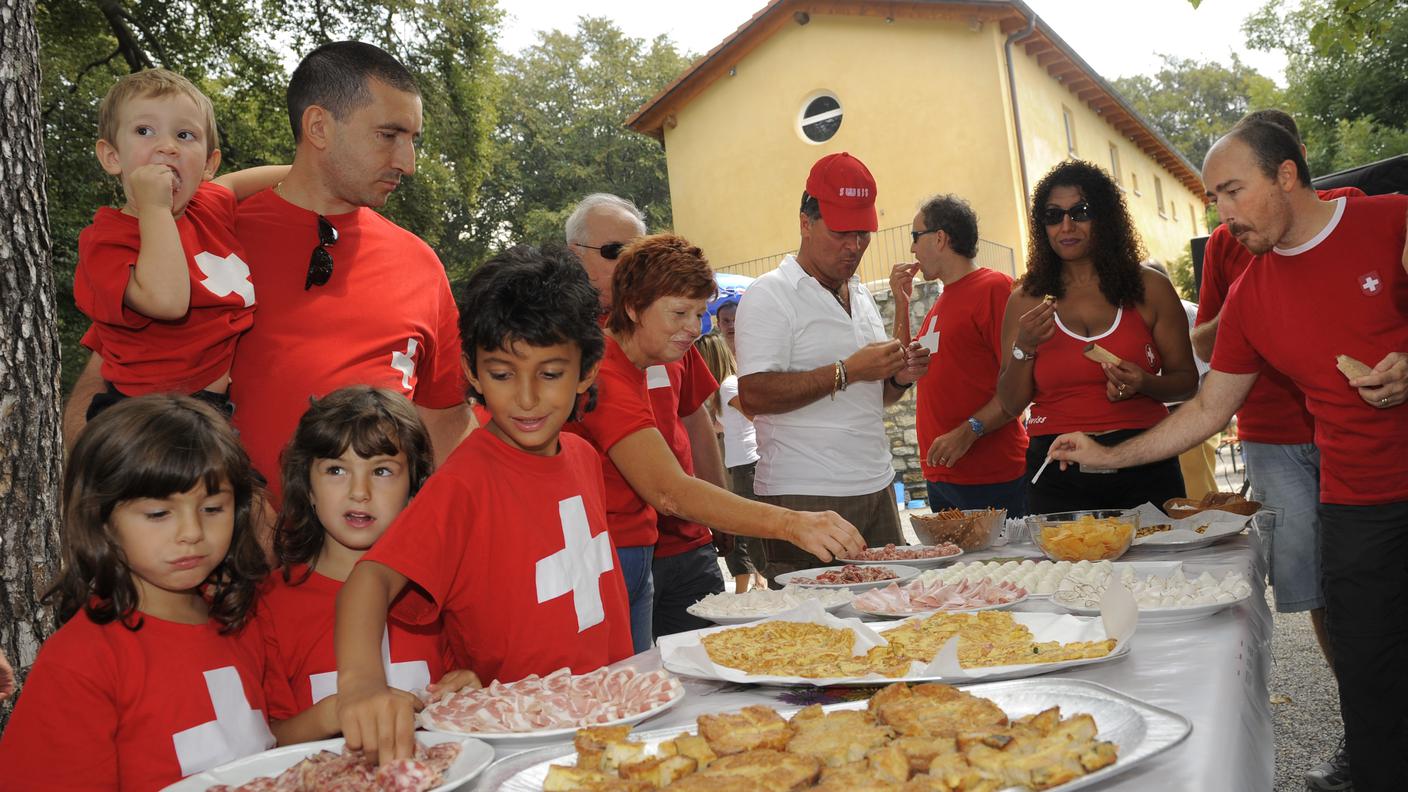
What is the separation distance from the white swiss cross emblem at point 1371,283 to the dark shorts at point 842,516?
154 centimetres

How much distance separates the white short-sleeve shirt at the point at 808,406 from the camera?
3527mm

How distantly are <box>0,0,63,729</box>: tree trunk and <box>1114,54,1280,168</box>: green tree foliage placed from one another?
4875cm

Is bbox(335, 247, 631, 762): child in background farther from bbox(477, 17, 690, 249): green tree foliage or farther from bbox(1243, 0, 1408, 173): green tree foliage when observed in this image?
bbox(477, 17, 690, 249): green tree foliage

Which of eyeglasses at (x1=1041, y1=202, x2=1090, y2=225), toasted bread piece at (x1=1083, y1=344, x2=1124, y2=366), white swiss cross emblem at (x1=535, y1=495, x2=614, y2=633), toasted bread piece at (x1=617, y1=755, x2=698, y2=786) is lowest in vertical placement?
toasted bread piece at (x1=617, y1=755, x2=698, y2=786)

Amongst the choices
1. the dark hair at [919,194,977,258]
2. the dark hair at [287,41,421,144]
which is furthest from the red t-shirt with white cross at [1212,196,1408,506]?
the dark hair at [287,41,421,144]

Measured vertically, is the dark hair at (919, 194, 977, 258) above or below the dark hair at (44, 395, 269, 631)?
above

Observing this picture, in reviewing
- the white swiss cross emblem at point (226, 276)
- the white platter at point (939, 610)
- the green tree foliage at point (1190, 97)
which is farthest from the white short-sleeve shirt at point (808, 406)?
the green tree foliage at point (1190, 97)

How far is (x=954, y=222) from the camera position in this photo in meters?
4.78

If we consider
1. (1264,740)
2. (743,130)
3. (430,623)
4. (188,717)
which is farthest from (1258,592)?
(743,130)

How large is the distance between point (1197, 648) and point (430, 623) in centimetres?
135

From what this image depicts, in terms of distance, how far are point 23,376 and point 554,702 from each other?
225 cm

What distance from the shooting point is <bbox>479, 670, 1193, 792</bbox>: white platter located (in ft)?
3.57

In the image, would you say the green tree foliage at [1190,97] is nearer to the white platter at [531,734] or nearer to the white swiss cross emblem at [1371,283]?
the white swiss cross emblem at [1371,283]

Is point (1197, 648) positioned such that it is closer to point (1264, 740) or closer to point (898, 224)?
point (1264, 740)
